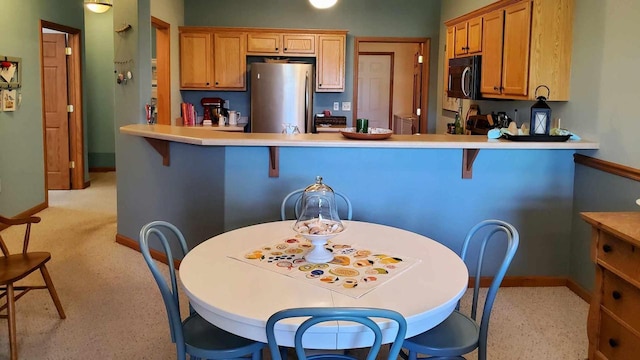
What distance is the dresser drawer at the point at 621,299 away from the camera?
249 centimetres

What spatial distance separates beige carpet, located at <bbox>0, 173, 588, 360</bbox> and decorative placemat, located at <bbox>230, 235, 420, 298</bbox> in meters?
1.02

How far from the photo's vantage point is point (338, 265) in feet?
7.30

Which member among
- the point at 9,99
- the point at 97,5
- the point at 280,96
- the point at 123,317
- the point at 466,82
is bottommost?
the point at 123,317

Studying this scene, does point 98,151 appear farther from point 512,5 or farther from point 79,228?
point 512,5

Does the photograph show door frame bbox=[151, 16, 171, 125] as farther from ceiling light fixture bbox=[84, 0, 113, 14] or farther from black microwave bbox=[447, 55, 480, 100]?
black microwave bbox=[447, 55, 480, 100]

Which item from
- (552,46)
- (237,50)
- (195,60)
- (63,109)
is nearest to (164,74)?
(195,60)

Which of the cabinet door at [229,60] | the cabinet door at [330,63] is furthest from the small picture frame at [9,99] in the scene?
the cabinet door at [330,63]

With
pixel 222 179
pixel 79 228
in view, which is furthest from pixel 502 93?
pixel 79 228

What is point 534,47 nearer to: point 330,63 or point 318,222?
point 318,222

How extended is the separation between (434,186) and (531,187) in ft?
2.23

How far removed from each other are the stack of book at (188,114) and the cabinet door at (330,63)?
1525 millimetres

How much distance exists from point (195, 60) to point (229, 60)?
40cm

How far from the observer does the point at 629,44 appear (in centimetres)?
338

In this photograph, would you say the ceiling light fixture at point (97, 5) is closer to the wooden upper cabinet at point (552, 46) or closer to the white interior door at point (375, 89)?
the white interior door at point (375, 89)
